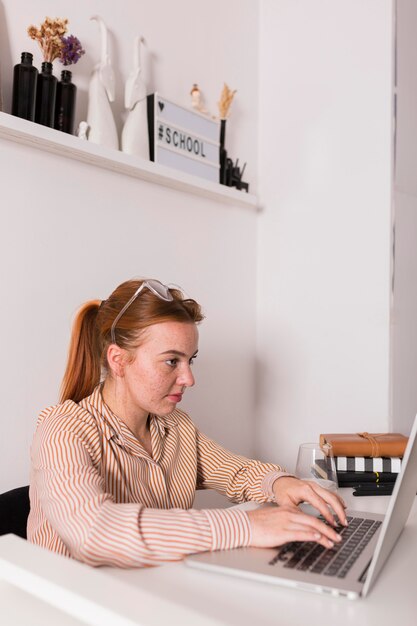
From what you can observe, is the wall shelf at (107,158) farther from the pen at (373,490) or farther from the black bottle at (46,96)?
the pen at (373,490)

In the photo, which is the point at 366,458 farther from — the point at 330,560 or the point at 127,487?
the point at 330,560

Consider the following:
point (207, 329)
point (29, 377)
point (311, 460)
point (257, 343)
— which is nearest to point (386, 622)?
point (311, 460)

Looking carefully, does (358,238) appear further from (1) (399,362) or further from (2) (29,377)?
(2) (29,377)

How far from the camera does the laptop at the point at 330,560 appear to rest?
2.62 ft

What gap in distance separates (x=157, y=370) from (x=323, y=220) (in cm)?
130

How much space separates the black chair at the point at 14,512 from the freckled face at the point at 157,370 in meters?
0.32

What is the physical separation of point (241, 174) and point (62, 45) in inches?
36.4

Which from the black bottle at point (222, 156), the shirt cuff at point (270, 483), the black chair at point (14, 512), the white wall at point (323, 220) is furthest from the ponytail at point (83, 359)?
the white wall at point (323, 220)

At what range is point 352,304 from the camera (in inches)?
94.2

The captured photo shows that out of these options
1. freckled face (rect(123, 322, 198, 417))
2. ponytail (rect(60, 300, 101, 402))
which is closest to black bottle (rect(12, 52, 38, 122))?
ponytail (rect(60, 300, 101, 402))

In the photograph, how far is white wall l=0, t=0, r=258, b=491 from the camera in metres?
1.74

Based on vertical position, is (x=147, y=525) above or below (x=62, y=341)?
below

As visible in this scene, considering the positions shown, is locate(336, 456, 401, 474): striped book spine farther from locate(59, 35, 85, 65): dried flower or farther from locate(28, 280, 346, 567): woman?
locate(59, 35, 85, 65): dried flower

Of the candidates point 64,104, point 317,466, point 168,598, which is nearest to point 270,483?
point 317,466
